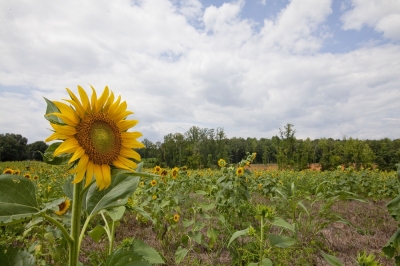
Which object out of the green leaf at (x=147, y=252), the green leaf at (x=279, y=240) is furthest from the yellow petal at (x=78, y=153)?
the green leaf at (x=279, y=240)

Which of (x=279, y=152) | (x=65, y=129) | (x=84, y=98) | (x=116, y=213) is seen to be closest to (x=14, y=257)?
(x=65, y=129)

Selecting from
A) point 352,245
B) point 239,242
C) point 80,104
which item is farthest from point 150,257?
point 352,245

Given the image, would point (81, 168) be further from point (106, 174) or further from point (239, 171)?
point (239, 171)

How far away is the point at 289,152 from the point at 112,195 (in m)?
27.1

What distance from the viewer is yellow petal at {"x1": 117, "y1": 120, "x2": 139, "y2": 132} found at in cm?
122

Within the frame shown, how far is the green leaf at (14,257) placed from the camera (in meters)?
1.03

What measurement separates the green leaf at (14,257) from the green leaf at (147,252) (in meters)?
0.58

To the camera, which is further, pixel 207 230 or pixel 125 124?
pixel 207 230

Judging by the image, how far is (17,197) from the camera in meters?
0.99

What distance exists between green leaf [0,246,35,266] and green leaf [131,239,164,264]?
58cm

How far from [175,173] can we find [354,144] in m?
29.9

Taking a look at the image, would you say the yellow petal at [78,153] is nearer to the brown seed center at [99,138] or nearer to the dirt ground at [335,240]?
the brown seed center at [99,138]

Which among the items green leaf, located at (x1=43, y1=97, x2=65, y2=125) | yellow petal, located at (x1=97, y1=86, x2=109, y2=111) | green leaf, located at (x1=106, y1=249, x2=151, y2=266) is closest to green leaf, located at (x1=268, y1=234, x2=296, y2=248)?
green leaf, located at (x1=106, y1=249, x2=151, y2=266)

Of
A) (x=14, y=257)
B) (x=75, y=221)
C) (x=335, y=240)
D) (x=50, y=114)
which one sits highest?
(x=50, y=114)
